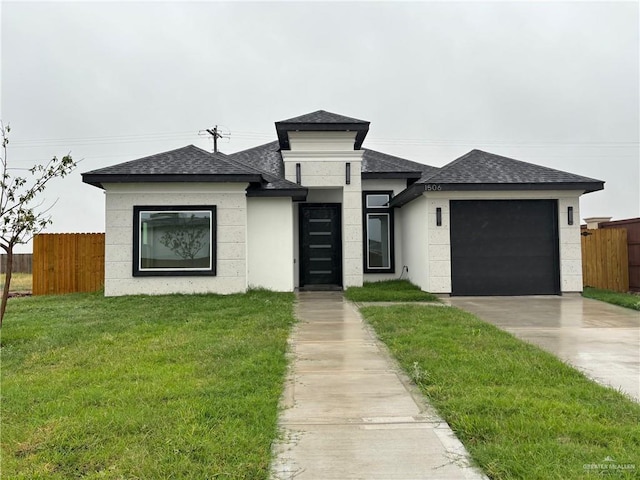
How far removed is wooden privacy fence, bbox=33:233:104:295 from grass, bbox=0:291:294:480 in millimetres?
5812

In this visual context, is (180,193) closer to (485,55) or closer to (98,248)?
(98,248)

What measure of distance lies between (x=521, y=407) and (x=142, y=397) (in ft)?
10.0

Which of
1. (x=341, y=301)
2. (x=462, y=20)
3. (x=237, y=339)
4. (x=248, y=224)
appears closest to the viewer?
(x=237, y=339)

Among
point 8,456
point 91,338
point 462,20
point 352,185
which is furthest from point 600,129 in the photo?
point 8,456

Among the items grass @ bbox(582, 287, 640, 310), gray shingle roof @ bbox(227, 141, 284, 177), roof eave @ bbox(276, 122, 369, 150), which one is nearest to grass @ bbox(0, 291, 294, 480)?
roof eave @ bbox(276, 122, 369, 150)

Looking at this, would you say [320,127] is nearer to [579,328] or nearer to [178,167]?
[178,167]

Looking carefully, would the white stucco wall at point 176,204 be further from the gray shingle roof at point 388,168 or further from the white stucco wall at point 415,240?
the gray shingle roof at point 388,168

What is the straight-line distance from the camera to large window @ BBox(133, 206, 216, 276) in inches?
442

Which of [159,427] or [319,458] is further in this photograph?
[159,427]

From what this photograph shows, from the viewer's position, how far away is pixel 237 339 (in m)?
6.12

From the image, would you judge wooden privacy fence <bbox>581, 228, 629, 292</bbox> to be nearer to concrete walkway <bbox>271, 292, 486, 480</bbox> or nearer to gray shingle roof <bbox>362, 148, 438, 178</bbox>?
gray shingle roof <bbox>362, 148, 438, 178</bbox>

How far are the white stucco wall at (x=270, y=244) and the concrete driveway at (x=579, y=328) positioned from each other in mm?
4145

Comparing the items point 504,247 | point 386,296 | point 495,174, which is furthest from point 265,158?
point 504,247

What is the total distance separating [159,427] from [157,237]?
28.2 feet
